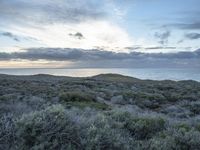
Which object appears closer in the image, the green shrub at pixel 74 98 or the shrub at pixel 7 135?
the shrub at pixel 7 135

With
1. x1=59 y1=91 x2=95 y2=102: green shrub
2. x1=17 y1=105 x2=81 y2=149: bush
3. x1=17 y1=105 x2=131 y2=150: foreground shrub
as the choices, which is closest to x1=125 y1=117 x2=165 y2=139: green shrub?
x1=17 y1=105 x2=131 y2=150: foreground shrub

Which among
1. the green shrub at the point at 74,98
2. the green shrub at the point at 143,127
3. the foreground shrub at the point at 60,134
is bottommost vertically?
the green shrub at the point at 74,98

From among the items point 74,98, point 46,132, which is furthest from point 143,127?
point 74,98

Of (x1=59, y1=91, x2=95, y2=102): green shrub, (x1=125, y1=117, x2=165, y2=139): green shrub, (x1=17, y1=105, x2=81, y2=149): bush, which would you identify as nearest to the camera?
(x1=17, y1=105, x2=81, y2=149): bush

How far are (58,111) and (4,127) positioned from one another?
1.18 meters

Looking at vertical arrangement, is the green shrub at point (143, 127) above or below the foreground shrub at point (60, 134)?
below

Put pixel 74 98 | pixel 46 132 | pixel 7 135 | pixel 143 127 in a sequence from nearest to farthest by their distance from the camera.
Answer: pixel 7 135 → pixel 46 132 → pixel 143 127 → pixel 74 98

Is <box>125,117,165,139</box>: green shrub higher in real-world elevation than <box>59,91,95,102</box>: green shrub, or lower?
higher

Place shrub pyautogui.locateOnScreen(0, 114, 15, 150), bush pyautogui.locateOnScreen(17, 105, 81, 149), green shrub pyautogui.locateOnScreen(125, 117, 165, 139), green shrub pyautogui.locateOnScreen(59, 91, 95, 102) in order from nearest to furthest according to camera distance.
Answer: shrub pyautogui.locateOnScreen(0, 114, 15, 150), bush pyautogui.locateOnScreen(17, 105, 81, 149), green shrub pyautogui.locateOnScreen(125, 117, 165, 139), green shrub pyautogui.locateOnScreen(59, 91, 95, 102)

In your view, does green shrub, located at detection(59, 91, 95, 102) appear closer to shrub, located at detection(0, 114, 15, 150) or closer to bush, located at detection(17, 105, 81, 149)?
bush, located at detection(17, 105, 81, 149)

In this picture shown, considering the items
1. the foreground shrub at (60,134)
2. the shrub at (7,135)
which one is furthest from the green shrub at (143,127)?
the shrub at (7,135)

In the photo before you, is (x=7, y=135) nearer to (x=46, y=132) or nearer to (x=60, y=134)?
(x=46, y=132)

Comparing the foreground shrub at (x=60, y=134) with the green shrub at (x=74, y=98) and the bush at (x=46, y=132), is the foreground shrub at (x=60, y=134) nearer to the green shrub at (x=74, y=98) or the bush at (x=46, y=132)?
the bush at (x=46, y=132)

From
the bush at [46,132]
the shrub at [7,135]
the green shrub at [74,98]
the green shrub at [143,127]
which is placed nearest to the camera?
the shrub at [7,135]
